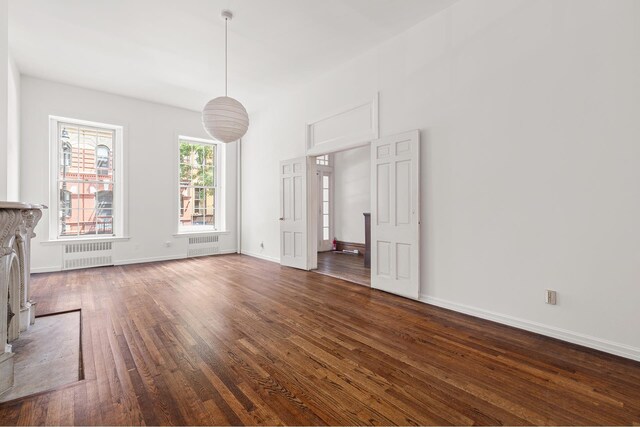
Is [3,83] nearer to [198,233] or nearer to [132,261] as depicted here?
[132,261]

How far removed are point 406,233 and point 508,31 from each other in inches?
94.0

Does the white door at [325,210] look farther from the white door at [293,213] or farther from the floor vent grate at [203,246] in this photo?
the floor vent grate at [203,246]

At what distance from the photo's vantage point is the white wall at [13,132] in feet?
13.9

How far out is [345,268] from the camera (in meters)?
5.84

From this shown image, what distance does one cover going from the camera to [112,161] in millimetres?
6211

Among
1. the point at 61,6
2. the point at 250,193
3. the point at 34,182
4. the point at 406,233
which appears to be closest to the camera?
the point at 61,6

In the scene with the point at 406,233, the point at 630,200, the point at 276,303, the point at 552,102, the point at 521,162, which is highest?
the point at 552,102

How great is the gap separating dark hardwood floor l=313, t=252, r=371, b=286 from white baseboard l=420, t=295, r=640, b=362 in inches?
57.0

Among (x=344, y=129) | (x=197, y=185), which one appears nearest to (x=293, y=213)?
(x=344, y=129)

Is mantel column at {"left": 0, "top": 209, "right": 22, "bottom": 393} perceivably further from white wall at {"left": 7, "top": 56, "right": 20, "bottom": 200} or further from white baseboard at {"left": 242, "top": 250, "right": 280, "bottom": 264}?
white baseboard at {"left": 242, "top": 250, "right": 280, "bottom": 264}

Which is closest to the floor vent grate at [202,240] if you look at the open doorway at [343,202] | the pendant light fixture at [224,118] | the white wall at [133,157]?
the white wall at [133,157]

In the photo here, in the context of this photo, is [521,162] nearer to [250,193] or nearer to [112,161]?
[250,193]

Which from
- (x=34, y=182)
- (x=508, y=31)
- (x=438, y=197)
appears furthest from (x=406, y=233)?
(x=34, y=182)

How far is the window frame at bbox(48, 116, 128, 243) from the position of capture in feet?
18.2
